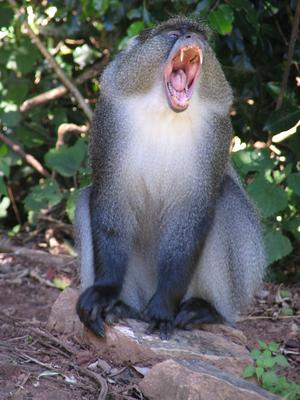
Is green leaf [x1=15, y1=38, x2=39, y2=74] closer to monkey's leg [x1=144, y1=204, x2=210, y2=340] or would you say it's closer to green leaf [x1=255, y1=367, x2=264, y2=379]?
monkey's leg [x1=144, y1=204, x2=210, y2=340]

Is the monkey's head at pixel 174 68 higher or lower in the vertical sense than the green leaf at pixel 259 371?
higher

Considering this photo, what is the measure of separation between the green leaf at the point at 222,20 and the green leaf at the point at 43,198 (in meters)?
2.17

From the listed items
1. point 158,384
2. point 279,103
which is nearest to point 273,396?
point 158,384

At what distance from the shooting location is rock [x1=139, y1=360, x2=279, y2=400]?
3242 millimetres

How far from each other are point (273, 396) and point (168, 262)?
3.68ft

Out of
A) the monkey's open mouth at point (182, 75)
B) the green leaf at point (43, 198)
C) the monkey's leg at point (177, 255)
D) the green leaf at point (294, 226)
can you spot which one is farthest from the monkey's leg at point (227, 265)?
the green leaf at point (43, 198)

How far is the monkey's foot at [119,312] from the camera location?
3980 mm

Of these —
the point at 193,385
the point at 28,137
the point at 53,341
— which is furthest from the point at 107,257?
the point at 28,137

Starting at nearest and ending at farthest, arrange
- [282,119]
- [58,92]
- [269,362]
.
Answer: [269,362]
[282,119]
[58,92]

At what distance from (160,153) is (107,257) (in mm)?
640

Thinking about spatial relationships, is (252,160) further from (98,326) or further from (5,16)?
(98,326)

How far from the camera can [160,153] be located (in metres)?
4.22

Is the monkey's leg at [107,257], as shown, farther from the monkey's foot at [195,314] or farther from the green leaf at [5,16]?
the green leaf at [5,16]

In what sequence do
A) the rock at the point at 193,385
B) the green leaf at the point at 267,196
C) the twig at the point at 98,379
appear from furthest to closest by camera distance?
the green leaf at the point at 267,196
the twig at the point at 98,379
the rock at the point at 193,385
